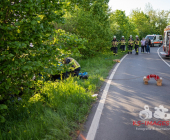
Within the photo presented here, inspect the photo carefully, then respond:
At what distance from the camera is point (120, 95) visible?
686 cm

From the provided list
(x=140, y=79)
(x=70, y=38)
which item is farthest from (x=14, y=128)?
(x=140, y=79)

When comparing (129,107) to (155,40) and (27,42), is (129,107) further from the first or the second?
(155,40)

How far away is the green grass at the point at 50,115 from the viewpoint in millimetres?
3990

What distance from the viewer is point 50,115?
15.4 feet

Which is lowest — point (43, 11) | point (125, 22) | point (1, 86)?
point (1, 86)

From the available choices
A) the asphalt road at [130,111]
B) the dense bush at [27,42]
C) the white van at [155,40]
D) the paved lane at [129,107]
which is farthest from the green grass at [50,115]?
the white van at [155,40]

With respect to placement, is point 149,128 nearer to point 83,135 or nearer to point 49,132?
point 83,135

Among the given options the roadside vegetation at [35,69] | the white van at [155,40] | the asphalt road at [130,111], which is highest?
the white van at [155,40]

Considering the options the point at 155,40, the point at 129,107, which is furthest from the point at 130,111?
the point at 155,40

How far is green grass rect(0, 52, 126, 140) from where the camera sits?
3990 mm

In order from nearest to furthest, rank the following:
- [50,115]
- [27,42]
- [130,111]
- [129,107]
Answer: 1. [27,42]
2. [50,115]
3. [130,111]
4. [129,107]

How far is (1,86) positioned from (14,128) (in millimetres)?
914

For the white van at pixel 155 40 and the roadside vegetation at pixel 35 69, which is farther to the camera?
the white van at pixel 155 40

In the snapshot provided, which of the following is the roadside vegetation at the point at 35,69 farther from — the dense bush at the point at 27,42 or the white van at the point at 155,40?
the white van at the point at 155,40
